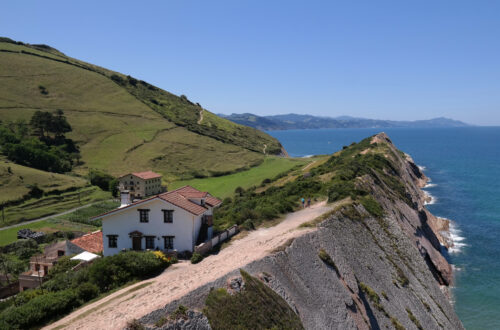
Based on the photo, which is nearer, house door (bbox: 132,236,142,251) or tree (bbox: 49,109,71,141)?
house door (bbox: 132,236,142,251)

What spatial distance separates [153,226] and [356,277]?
17387 mm

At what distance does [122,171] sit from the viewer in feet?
338

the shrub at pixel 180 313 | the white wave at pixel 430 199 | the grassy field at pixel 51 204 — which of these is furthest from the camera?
the white wave at pixel 430 199

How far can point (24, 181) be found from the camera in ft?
269

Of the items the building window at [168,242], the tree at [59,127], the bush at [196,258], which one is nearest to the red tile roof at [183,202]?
the building window at [168,242]

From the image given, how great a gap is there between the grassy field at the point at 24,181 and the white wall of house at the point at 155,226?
57145 millimetres

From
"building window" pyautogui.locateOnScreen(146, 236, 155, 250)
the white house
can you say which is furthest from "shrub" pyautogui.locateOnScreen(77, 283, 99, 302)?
the white house

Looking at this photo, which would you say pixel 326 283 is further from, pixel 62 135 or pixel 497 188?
pixel 62 135

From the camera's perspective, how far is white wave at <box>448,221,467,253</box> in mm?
55088

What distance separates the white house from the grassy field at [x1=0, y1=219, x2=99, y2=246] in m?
37.8

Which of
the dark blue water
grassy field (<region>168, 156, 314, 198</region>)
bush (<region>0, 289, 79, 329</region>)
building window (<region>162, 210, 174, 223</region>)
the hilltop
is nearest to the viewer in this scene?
the hilltop

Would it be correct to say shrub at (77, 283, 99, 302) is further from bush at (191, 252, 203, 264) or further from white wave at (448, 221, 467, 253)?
white wave at (448, 221, 467, 253)

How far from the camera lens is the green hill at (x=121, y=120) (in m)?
113

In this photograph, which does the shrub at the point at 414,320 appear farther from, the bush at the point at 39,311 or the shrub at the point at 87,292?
the bush at the point at 39,311
